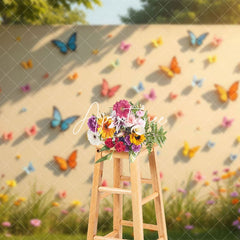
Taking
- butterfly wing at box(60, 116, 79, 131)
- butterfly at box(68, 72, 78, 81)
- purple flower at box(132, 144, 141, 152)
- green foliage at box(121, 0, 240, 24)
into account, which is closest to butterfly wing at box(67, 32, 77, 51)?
butterfly at box(68, 72, 78, 81)

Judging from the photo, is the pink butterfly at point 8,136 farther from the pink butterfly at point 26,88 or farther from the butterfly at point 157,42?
the butterfly at point 157,42

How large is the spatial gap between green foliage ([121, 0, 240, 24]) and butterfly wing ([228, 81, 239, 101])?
197cm

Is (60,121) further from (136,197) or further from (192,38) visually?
(136,197)

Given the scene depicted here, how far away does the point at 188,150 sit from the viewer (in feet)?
13.2

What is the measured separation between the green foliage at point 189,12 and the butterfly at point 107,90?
2.14 m

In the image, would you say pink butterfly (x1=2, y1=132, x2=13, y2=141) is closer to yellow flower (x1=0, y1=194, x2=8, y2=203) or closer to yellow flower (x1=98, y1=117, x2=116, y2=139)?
yellow flower (x1=0, y1=194, x2=8, y2=203)

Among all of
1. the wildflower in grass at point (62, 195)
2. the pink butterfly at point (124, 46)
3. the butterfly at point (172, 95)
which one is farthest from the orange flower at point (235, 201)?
the pink butterfly at point (124, 46)

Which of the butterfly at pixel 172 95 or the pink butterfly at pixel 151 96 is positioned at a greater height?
the pink butterfly at pixel 151 96

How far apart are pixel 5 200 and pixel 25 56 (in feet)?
3.72

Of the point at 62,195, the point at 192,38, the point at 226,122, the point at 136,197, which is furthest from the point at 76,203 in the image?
the point at 192,38

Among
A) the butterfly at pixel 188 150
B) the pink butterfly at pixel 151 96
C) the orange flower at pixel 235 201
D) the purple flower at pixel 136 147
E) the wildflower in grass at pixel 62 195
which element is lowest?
the orange flower at pixel 235 201

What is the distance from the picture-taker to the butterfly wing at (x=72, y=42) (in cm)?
396

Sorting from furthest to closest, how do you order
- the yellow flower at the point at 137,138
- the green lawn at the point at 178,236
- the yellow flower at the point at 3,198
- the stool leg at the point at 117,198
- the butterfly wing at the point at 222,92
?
the butterfly wing at the point at 222,92 < the yellow flower at the point at 3,198 < the green lawn at the point at 178,236 < the stool leg at the point at 117,198 < the yellow flower at the point at 137,138

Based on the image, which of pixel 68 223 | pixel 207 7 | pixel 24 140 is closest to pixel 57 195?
pixel 68 223
